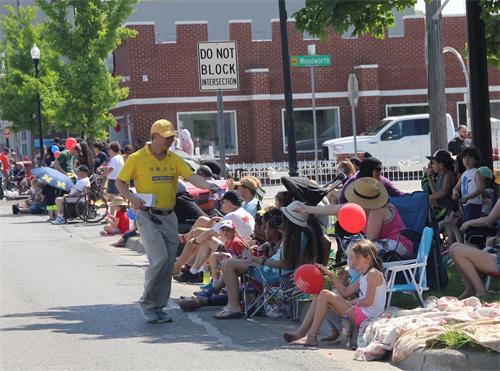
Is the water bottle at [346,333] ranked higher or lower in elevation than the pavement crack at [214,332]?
higher

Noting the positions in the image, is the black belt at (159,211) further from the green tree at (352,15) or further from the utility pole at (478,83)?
the utility pole at (478,83)

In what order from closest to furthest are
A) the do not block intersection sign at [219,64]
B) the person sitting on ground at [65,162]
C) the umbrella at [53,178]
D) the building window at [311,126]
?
the do not block intersection sign at [219,64] < the umbrella at [53,178] < the person sitting on ground at [65,162] < the building window at [311,126]

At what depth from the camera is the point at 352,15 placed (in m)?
13.5

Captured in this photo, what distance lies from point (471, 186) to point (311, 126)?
28.2 m

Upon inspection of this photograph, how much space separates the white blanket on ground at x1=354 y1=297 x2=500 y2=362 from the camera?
336 inches

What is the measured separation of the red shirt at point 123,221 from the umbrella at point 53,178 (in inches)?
181

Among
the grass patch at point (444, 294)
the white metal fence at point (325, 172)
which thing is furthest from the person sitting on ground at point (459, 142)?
the white metal fence at point (325, 172)

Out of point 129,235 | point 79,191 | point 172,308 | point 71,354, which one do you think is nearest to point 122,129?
point 79,191

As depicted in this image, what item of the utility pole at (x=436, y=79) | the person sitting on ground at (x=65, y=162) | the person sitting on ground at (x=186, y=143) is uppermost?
the utility pole at (x=436, y=79)

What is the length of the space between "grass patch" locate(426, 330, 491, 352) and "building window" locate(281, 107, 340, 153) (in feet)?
109

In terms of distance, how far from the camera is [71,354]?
31.7 ft

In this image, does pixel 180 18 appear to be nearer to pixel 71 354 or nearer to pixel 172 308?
pixel 172 308

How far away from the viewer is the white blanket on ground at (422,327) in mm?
8531

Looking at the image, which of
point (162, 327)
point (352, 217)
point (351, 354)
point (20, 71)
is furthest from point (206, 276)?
point (20, 71)
